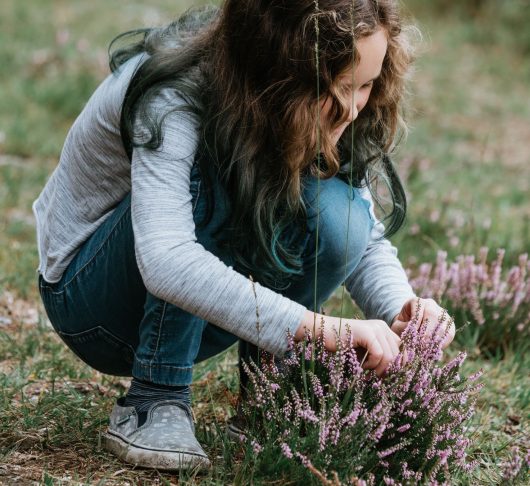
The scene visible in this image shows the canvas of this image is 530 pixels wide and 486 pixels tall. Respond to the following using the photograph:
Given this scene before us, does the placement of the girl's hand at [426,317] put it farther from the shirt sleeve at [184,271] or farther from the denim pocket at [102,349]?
the denim pocket at [102,349]

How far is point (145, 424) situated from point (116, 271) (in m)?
0.36

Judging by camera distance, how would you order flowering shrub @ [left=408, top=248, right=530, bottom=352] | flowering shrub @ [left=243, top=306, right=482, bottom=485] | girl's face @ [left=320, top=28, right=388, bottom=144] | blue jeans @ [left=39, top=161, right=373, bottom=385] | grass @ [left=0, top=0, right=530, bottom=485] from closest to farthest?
flowering shrub @ [left=243, top=306, right=482, bottom=485], girl's face @ [left=320, top=28, right=388, bottom=144], blue jeans @ [left=39, top=161, right=373, bottom=385], grass @ [left=0, top=0, right=530, bottom=485], flowering shrub @ [left=408, top=248, right=530, bottom=352]

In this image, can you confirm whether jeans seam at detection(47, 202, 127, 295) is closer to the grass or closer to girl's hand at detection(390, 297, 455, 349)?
the grass

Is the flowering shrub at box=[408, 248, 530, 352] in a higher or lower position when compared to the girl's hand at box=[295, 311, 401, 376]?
lower

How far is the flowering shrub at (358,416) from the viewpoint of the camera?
175cm

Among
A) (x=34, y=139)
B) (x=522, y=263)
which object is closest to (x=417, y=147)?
(x=34, y=139)

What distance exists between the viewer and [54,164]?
4.98 metres

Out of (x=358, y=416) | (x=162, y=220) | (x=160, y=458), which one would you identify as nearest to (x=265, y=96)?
(x=162, y=220)

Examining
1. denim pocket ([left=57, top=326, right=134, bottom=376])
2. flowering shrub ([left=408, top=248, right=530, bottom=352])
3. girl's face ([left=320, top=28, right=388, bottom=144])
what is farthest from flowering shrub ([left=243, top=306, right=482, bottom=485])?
flowering shrub ([left=408, top=248, right=530, bottom=352])

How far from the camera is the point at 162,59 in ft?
6.41

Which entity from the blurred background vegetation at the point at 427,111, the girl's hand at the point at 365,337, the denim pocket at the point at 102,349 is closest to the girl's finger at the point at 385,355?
the girl's hand at the point at 365,337

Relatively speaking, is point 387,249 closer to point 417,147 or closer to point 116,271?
point 116,271

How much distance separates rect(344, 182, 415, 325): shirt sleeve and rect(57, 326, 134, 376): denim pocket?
1.99 feet

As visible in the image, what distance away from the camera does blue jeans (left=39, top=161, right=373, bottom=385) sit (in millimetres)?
1956
